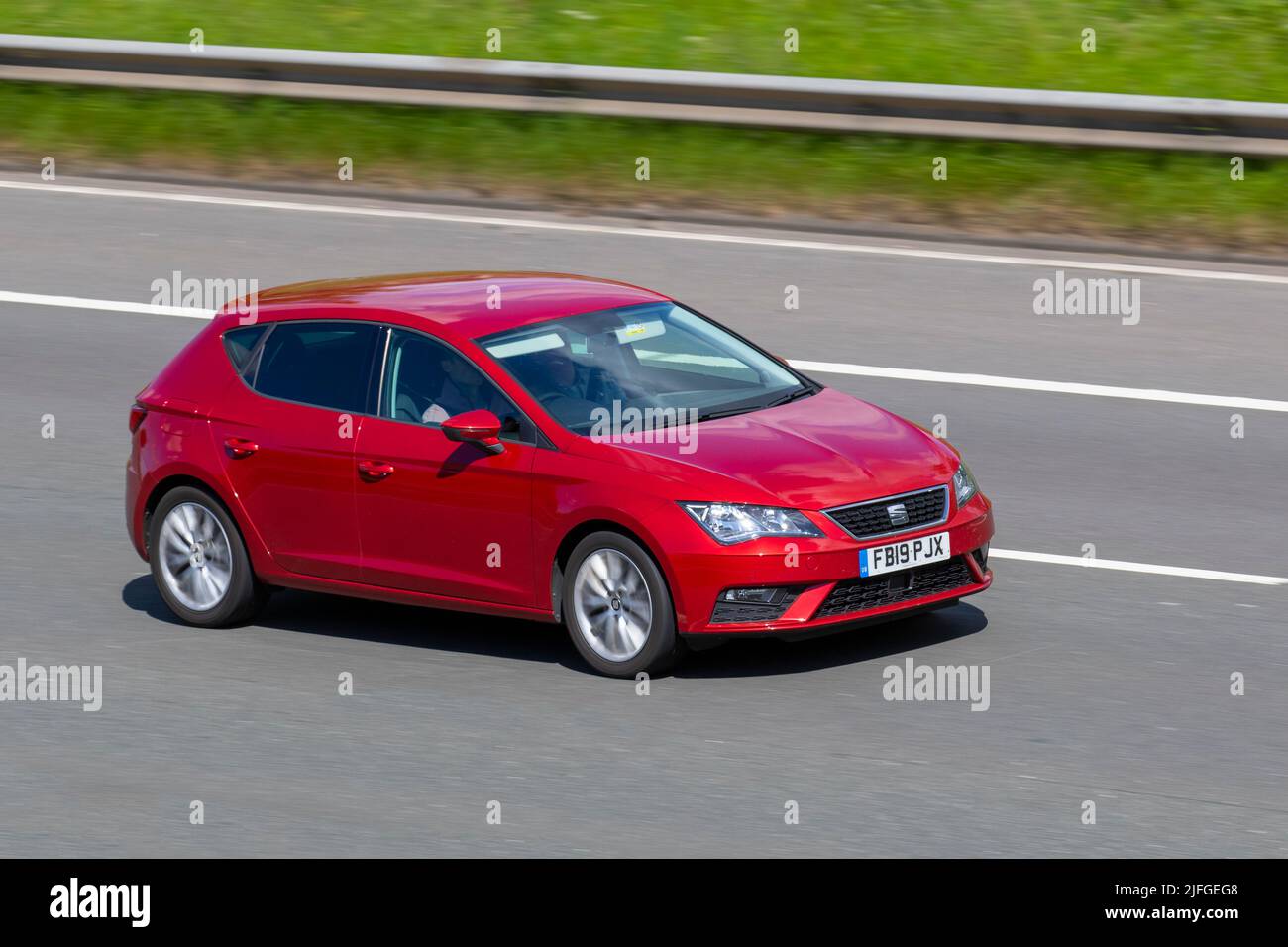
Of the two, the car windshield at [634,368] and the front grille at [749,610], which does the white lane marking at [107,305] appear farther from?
the front grille at [749,610]

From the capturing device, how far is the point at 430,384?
930cm

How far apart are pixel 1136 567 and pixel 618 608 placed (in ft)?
9.23

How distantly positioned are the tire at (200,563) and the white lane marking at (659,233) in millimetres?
6795

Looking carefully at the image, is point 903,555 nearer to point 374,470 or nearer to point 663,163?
point 374,470

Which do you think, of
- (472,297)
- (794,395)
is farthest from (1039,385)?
(472,297)

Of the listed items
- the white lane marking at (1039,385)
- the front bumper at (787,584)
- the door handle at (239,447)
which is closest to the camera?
the front bumper at (787,584)

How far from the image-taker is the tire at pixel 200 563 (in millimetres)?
9703

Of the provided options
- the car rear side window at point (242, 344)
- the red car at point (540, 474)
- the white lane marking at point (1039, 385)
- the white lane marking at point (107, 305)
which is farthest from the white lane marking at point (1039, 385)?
the car rear side window at point (242, 344)

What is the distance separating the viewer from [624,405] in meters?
9.06

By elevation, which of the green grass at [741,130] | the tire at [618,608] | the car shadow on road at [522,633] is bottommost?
the car shadow on road at [522,633]

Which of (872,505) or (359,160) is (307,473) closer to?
(872,505)

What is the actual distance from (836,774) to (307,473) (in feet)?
9.89

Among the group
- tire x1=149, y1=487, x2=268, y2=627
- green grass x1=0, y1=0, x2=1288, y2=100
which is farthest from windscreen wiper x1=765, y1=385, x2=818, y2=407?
green grass x1=0, y1=0, x2=1288, y2=100
